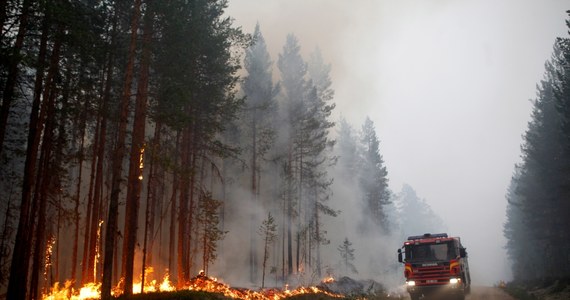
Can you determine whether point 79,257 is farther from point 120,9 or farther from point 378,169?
point 378,169

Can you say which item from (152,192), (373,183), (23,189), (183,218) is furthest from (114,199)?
(373,183)

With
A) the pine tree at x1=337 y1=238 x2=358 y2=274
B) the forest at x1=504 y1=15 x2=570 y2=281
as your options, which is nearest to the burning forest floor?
the pine tree at x1=337 y1=238 x2=358 y2=274

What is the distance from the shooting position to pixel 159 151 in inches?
728

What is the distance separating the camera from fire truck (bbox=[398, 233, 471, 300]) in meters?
18.8

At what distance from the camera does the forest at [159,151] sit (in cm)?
1426

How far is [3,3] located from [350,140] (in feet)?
155

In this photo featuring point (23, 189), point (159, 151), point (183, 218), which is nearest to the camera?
point (23, 189)

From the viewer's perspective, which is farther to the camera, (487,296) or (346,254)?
(346,254)

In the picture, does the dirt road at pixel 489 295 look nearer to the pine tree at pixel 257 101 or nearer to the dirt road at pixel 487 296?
the dirt road at pixel 487 296

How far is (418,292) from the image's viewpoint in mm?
19266

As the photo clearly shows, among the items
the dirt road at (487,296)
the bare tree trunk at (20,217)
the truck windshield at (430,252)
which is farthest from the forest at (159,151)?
the dirt road at (487,296)

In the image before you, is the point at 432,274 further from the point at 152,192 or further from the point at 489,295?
the point at 152,192

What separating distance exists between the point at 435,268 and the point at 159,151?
1386 centimetres

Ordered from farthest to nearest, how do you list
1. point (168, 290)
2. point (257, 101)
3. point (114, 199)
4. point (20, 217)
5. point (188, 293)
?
point (257, 101), point (168, 290), point (114, 199), point (20, 217), point (188, 293)
